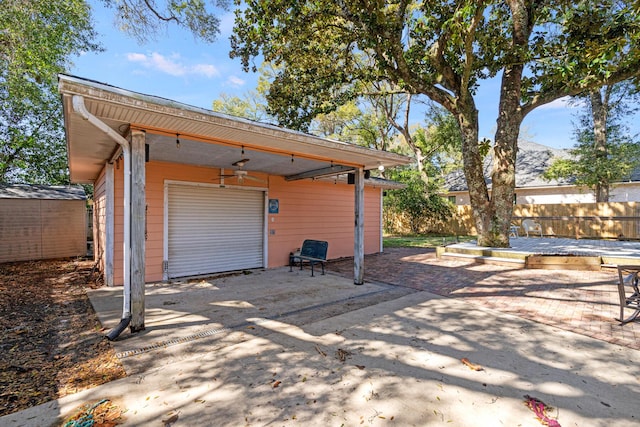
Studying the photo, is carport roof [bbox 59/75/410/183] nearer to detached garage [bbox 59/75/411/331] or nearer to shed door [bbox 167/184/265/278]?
detached garage [bbox 59/75/411/331]

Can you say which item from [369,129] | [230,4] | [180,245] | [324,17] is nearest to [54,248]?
[180,245]

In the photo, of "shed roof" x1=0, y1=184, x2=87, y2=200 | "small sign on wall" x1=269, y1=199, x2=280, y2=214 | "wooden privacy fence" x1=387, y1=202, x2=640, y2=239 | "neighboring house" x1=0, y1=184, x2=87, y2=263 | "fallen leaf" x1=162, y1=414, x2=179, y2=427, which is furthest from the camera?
"wooden privacy fence" x1=387, y1=202, x2=640, y2=239

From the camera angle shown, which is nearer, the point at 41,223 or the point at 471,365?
the point at 471,365

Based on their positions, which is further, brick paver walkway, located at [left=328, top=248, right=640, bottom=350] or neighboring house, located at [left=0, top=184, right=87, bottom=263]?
neighboring house, located at [left=0, top=184, right=87, bottom=263]

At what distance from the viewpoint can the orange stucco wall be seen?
20.2ft

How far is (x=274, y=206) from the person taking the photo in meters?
8.05

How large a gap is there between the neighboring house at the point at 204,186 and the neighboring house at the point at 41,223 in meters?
2.05

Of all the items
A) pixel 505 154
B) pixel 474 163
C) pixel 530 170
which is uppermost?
pixel 530 170

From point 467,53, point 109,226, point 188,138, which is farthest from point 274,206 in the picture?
point 467,53

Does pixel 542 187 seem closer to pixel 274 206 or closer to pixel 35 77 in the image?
pixel 274 206

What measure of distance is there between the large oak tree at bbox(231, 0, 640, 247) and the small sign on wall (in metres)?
3.28

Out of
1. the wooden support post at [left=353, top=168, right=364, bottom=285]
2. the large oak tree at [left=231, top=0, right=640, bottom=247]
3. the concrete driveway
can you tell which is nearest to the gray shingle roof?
the large oak tree at [left=231, top=0, right=640, bottom=247]

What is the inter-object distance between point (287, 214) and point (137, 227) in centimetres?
494

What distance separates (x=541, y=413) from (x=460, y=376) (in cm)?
61
